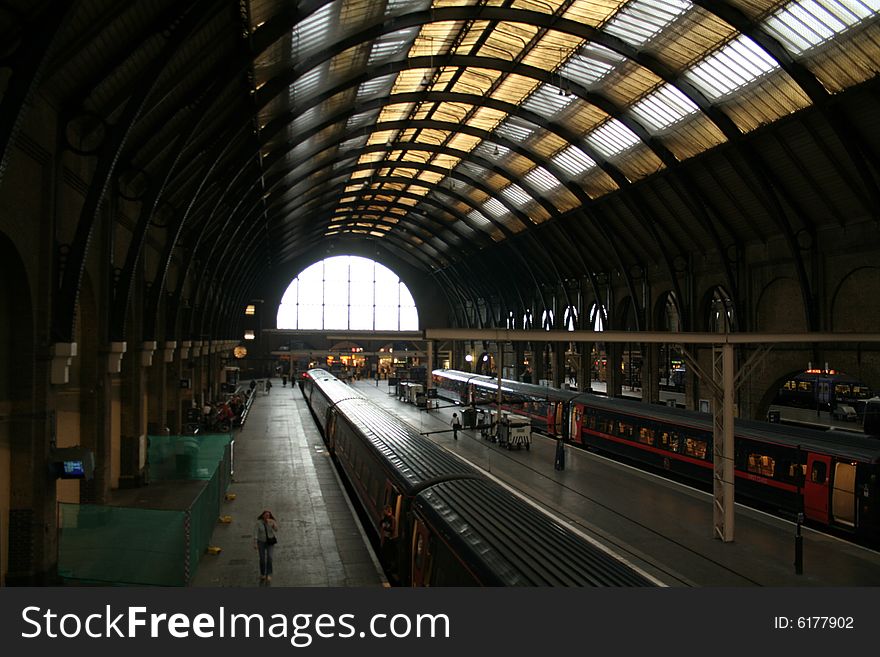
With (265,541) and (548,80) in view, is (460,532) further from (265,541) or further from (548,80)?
(548,80)

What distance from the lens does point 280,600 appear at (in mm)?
4238

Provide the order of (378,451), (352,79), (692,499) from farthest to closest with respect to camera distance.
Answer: (352,79) → (692,499) → (378,451)

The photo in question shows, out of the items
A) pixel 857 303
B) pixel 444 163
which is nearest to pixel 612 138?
pixel 857 303

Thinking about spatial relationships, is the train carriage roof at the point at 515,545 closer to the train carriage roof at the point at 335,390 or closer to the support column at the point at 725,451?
the support column at the point at 725,451

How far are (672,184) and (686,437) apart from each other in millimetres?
12454

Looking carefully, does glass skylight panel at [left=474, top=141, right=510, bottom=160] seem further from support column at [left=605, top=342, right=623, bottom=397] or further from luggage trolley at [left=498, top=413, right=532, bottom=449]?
luggage trolley at [left=498, top=413, right=532, bottom=449]

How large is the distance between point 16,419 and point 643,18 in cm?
2081

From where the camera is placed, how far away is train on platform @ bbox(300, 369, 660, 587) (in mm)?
6969

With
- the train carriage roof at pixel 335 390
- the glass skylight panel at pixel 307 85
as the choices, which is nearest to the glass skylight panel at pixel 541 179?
the train carriage roof at pixel 335 390

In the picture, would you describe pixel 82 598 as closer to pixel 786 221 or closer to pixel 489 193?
pixel 786 221

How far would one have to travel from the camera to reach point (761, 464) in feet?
56.4

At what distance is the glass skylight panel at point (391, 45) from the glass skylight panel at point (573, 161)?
10.9 m

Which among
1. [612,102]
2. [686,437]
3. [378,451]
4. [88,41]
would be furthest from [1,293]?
[612,102]

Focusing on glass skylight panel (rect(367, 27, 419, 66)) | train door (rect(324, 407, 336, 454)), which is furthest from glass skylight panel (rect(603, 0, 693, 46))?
train door (rect(324, 407, 336, 454))
